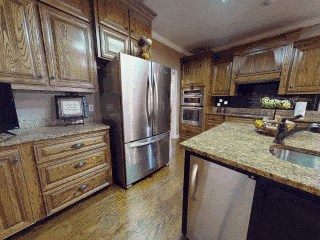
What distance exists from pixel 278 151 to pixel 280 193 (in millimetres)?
510

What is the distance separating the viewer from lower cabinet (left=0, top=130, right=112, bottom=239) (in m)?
1.05

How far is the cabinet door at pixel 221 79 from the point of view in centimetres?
316

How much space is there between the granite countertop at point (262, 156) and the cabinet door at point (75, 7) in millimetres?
1783

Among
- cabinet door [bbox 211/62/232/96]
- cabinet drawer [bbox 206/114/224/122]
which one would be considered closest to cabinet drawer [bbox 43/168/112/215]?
cabinet drawer [bbox 206/114/224/122]

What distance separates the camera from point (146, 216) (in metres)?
1.36

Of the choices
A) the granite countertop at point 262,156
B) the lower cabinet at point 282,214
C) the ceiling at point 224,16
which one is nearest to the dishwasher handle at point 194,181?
the granite countertop at point 262,156

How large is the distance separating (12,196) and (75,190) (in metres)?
0.47

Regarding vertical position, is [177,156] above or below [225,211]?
below

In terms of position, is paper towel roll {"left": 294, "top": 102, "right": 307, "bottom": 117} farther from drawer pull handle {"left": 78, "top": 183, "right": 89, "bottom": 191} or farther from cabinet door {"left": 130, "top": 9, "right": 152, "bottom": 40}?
drawer pull handle {"left": 78, "top": 183, "right": 89, "bottom": 191}

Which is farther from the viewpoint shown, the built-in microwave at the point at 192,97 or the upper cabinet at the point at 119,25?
the built-in microwave at the point at 192,97

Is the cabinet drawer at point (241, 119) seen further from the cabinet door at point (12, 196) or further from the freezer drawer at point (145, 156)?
the cabinet door at point (12, 196)

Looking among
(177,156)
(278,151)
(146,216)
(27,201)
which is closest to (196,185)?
(278,151)

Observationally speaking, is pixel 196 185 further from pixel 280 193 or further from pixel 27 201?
pixel 27 201

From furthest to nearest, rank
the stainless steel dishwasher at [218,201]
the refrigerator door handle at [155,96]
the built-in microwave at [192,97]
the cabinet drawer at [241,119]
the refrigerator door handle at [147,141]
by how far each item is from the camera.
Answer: the built-in microwave at [192,97], the cabinet drawer at [241,119], the refrigerator door handle at [155,96], the refrigerator door handle at [147,141], the stainless steel dishwasher at [218,201]
